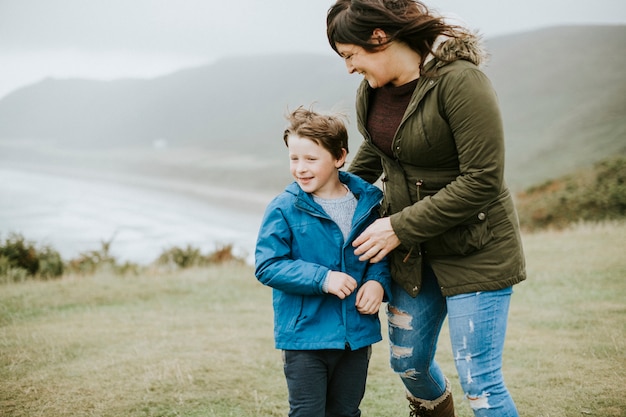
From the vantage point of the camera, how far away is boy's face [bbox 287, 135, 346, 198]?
2859 mm

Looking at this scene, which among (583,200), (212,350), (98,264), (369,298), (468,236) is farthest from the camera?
(583,200)

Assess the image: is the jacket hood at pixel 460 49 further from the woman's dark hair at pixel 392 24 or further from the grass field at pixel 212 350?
the grass field at pixel 212 350

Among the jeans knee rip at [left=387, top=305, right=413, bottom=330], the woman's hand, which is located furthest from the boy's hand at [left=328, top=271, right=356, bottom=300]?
the jeans knee rip at [left=387, top=305, right=413, bottom=330]

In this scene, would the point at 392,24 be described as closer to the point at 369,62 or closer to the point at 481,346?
the point at 369,62

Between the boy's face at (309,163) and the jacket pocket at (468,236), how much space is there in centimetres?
62

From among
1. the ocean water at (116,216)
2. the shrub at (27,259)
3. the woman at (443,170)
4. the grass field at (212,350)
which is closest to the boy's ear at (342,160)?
the woman at (443,170)

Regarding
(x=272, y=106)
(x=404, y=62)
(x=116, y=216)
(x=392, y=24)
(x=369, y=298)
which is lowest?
(x=369, y=298)

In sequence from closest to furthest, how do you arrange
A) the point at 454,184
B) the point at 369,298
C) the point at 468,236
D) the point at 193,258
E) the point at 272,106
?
1. the point at 454,184
2. the point at 468,236
3. the point at 369,298
4. the point at 193,258
5. the point at 272,106

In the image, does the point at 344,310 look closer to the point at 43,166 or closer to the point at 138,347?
the point at 138,347

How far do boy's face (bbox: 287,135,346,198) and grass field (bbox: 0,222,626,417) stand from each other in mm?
1864

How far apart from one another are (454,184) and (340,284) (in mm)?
652

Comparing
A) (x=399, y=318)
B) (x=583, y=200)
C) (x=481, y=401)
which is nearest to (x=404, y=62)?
(x=399, y=318)

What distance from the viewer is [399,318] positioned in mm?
2996

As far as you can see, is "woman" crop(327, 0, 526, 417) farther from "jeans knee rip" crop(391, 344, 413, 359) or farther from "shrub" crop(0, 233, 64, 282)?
"shrub" crop(0, 233, 64, 282)
